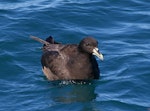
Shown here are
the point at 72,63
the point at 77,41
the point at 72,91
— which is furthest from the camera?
the point at 77,41

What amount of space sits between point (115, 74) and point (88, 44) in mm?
1083

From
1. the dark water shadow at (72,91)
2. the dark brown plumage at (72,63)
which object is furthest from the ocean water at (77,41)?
the dark brown plumage at (72,63)

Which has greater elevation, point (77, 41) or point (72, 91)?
point (77, 41)

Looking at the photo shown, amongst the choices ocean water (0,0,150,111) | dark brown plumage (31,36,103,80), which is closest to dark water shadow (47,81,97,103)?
ocean water (0,0,150,111)

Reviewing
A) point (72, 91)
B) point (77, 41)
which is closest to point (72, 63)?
point (72, 91)

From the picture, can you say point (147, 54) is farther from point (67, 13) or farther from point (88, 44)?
point (67, 13)

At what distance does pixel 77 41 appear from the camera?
56.4 feet

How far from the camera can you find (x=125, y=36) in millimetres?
17547

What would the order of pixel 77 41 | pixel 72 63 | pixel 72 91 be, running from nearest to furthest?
1. pixel 72 91
2. pixel 72 63
3. pixel 77 41

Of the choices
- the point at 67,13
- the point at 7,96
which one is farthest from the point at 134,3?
the point at 7,96

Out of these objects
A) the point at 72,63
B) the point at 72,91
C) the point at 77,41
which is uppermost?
the point at 77,41

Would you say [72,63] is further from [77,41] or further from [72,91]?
[77,41]

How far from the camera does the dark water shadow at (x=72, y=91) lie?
13930 mm

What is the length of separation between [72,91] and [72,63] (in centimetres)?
87
